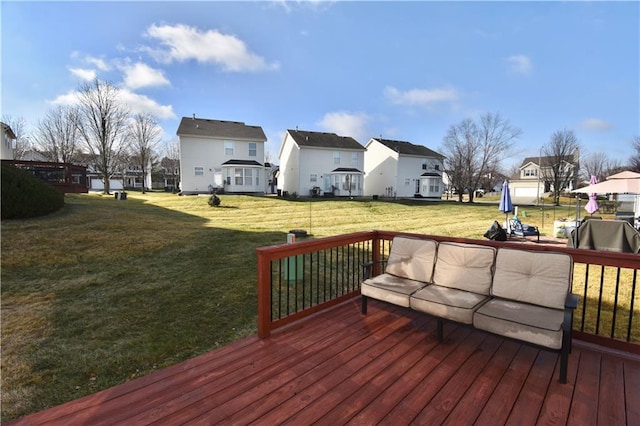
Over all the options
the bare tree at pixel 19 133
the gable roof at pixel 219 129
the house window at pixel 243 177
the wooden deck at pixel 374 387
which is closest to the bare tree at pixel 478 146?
the gable roof at pixel 219 129

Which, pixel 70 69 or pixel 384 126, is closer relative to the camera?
pixel 70 69

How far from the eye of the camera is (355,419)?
1.96 m

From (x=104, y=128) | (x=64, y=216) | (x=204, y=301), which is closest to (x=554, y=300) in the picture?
(x=204, y=301)

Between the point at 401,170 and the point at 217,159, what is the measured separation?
18684mm

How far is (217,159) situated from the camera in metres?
25.5

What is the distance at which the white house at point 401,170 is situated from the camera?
31.8 m

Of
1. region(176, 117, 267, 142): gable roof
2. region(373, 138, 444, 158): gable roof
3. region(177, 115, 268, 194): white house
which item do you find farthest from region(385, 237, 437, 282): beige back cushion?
region(373, 138, 444, 158): gable roof

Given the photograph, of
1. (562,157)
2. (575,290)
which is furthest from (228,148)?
(562,157)

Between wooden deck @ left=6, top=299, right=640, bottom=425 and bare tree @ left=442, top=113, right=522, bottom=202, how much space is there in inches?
1207

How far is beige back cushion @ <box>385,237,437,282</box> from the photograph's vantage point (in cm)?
356

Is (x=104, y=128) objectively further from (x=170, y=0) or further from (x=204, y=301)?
(x=204, y=301)

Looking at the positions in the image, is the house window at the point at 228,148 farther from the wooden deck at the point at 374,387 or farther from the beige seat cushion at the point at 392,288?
the wooden deck at the point at 374,387

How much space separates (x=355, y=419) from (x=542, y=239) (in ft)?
40.9

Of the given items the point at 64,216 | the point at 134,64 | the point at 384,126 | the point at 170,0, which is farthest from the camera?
the point at 384,126
